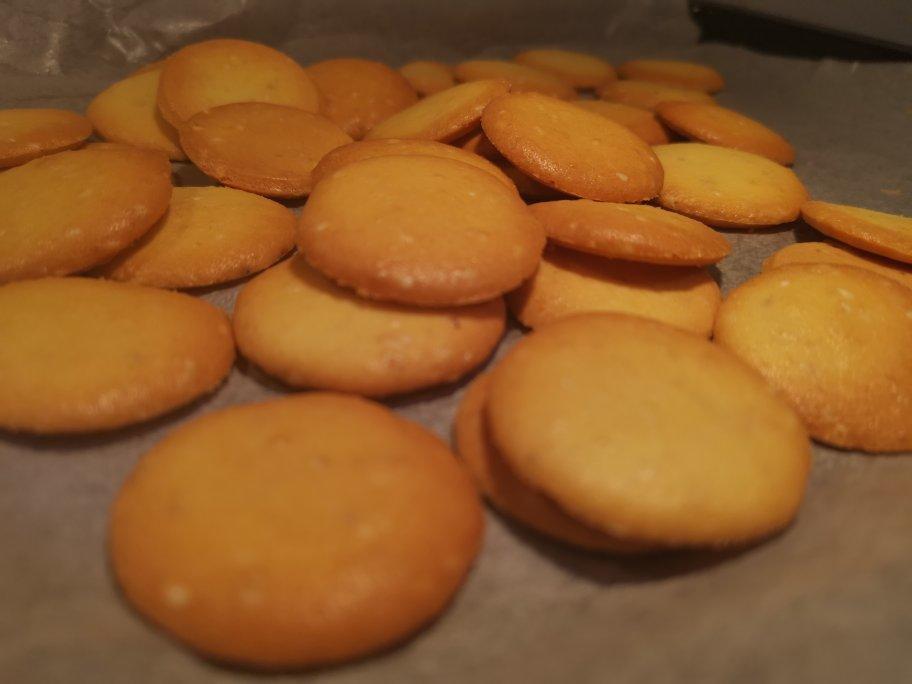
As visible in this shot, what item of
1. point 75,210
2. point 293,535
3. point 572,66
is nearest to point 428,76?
point 572,66

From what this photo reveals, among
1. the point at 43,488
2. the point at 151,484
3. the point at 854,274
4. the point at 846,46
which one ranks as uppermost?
the point at 846,46

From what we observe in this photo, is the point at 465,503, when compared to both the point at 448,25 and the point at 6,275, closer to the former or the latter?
the point at 6,275

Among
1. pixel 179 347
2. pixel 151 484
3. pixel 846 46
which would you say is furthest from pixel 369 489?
pixel 846 46

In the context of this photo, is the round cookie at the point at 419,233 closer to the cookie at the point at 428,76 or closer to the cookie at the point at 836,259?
the cookie at the point at 836,259

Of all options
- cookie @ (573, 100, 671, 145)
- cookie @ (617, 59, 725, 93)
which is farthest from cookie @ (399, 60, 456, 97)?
cookie @ (617, 59, 725, 93)

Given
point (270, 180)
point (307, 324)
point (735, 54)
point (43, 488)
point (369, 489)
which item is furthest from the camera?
point (735, 54)

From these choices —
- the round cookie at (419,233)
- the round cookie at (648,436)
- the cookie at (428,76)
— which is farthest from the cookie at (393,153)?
the cookie at (428,76)

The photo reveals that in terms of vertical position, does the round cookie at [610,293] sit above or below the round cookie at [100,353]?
above
